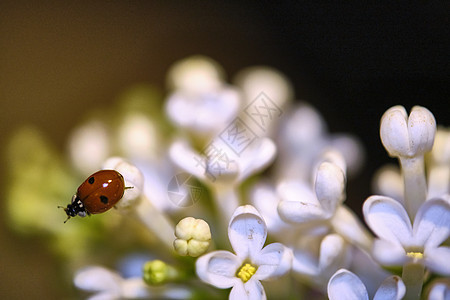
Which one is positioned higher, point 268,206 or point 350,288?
point 268,206

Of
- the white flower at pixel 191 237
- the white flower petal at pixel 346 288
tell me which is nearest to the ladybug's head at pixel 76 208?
the white flower at pixel 191 237

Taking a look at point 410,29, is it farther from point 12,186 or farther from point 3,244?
point 3,244

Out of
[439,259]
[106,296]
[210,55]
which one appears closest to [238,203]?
[106,296]

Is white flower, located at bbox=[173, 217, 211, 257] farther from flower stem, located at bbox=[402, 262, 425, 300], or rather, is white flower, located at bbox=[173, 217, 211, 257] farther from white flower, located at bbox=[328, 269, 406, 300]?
flower stem, located at bbox=[402, 262, 425, 300]

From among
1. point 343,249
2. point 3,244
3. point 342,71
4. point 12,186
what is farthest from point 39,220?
point 342,71

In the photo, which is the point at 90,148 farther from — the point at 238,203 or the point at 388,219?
the point at 388,219

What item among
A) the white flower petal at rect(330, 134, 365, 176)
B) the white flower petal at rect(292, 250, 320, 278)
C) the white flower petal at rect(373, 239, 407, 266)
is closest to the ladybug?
the white flower petal at rect(292, 250, 320, 278)

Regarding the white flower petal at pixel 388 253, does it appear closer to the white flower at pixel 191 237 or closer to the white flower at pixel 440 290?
the white flower at pixel 440 290

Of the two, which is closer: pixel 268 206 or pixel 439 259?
pixel 439 259
